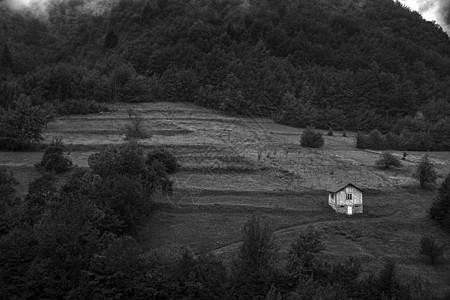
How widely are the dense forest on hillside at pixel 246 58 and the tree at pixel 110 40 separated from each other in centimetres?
28

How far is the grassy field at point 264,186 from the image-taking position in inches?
2601

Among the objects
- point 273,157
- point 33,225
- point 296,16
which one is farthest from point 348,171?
point 296,16

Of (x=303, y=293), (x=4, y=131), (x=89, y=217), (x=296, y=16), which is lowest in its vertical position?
(x=303, y=293)

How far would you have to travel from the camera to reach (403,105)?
144m

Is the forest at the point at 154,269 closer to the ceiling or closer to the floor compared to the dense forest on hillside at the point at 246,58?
closer to the floor

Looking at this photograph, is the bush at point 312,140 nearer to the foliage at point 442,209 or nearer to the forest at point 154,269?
the foliage at point 442,209

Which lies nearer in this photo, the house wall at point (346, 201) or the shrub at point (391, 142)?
the house wall at point (346, 201)

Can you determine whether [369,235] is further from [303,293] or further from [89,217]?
[89,217]

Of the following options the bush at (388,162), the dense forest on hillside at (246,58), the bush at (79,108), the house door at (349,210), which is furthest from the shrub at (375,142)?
the bush at (79,108)

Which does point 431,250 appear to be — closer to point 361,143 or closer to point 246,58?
point 361,143

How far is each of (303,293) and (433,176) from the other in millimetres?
44318

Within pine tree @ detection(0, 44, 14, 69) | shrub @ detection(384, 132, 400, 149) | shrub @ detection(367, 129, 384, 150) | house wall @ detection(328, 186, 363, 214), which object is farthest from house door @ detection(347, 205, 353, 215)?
pine tree @ detection(0, 44, 14, 69)

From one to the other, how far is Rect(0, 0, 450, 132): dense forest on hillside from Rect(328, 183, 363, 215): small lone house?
183ft

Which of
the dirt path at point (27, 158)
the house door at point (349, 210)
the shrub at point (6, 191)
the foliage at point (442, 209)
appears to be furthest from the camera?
the dirt path at point (27, 158)
